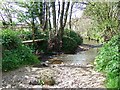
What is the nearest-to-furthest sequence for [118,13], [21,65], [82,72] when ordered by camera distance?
[82,72], [21,65], [118,13]

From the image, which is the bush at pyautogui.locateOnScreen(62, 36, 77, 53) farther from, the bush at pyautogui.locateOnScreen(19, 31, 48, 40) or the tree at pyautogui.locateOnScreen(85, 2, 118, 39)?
A: the tree at pyautogui.locateOnScreen(85, 2, 118, 39)

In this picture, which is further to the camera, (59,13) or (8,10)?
(8,10)

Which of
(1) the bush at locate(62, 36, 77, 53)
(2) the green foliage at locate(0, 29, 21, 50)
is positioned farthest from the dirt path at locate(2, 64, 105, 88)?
(1) the bush at locate(62, 36, 77, 53)

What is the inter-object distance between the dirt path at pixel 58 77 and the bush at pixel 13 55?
18cm

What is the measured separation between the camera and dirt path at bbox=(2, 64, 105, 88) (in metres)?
3.31

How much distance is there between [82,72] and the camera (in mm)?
3992

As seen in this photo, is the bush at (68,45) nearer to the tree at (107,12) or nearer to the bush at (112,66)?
the tree at (107,12)

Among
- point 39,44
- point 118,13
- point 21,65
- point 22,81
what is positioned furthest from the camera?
point 39,44

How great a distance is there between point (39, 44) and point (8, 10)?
7.80 ft

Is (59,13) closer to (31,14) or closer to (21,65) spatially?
(31,14)

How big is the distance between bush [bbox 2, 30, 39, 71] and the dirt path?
0.18 meters

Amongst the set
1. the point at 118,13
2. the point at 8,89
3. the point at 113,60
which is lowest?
the point at 8,89

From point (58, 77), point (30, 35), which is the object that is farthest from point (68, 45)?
point (58, 77)

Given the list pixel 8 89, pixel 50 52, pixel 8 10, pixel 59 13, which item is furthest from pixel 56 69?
pixel 8 10
